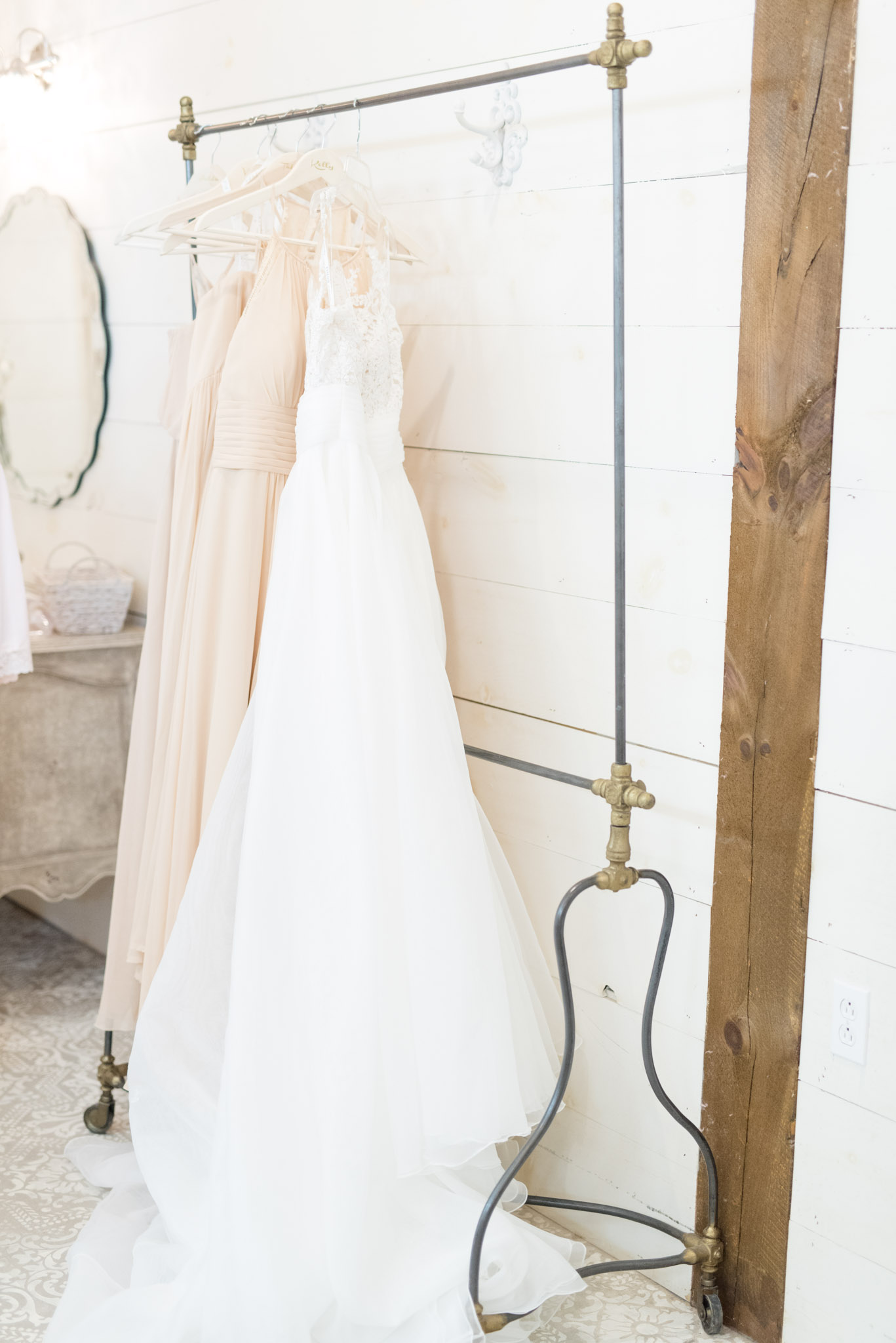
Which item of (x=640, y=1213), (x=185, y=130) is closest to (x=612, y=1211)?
(x=640, y=1213)

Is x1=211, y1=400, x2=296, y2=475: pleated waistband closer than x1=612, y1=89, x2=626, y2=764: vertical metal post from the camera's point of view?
No

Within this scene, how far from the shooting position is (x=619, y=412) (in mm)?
1404

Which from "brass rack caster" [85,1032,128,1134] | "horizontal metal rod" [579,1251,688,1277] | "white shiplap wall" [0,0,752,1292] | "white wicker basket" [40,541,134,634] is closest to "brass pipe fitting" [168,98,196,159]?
"white shiplap wall" [0,0,752,1292]

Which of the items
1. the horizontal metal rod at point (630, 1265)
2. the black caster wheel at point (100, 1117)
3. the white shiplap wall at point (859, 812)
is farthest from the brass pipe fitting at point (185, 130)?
the horizontal metal rod at point (630, 1265)

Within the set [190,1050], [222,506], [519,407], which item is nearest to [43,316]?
[222,506]

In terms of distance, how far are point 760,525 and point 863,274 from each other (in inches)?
12.0

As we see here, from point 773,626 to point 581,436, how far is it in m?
0.41

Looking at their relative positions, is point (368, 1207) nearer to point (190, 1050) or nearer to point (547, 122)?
point (190, 1050)

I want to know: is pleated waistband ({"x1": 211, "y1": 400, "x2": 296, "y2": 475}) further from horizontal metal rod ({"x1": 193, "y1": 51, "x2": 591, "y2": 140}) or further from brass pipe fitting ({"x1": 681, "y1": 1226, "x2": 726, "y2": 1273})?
brass pipe fitting ({"x1": 681, "y1": 1226, "x2": 726, "y2": 1273})

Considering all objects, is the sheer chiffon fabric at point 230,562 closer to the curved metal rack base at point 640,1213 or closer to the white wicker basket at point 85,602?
the curved metal rack base at point 640,1213

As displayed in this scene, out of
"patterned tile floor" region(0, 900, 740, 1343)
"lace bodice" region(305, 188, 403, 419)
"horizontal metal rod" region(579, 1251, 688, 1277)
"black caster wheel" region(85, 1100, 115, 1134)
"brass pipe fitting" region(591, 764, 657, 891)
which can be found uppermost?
"lace bodice" region(305, 188, 403, 419)

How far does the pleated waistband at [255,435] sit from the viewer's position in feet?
5.58

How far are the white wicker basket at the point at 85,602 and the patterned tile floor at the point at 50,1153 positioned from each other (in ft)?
2.76

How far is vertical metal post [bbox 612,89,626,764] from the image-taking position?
1356mm
